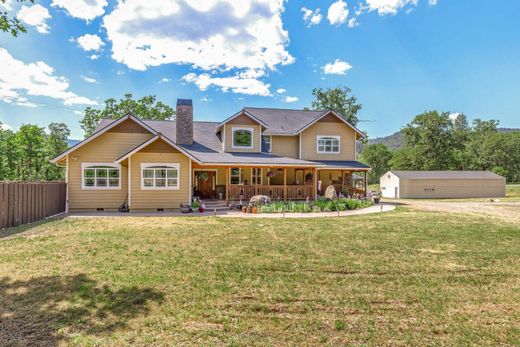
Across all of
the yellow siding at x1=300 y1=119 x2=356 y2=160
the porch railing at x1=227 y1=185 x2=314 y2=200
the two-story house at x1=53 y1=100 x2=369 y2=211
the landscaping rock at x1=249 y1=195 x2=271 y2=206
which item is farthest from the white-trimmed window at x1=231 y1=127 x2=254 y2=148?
the landscaping rock at x1=249 y1=195 x2=271 y2=206

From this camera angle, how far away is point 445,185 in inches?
1405

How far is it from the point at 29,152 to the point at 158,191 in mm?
28391

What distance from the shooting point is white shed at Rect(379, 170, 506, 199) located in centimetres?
3541

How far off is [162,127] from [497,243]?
809 inches

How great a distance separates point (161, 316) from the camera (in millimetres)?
4406

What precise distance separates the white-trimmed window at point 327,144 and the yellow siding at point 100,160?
43.4 feet

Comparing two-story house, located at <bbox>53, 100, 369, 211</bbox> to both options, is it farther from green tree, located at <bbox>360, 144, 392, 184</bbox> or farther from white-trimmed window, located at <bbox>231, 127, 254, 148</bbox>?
green tree, located at <bbox>360, 144, 392, 184</bbox>

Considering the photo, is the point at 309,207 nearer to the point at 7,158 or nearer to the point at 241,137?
the point at 241,137

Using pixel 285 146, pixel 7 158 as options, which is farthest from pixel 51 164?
pixel 285 146

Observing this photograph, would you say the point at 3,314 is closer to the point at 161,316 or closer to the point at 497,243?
the point at 161,316

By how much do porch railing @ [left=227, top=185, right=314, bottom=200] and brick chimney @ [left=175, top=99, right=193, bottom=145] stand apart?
5.20 metres

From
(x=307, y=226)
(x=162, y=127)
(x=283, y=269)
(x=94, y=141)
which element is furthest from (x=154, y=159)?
(x=283, y=269)

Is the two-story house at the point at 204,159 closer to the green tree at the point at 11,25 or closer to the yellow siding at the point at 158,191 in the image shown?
the yellow siding at the point at 158,191

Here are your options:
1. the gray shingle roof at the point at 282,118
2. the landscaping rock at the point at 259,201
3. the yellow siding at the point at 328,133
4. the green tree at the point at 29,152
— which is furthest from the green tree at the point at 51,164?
the yellow siding at the point at 328,133
